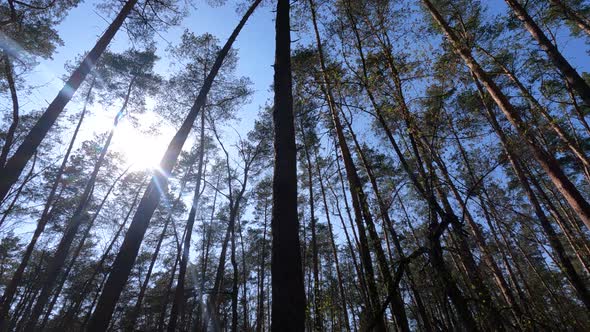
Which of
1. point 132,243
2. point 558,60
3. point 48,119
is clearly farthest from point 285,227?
point 558,60

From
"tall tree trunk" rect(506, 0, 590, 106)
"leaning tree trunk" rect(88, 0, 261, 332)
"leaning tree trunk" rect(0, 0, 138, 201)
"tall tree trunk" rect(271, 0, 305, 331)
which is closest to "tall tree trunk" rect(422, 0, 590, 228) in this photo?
"tall tree trunk" rect(506, 0, 590, 106)

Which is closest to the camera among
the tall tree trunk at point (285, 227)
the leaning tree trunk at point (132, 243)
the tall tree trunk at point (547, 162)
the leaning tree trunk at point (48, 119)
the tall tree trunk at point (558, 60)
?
the tall tree trunk at point (285, 227)

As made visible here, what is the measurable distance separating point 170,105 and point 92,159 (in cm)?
788

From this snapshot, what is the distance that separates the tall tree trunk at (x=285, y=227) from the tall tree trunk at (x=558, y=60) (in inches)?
277

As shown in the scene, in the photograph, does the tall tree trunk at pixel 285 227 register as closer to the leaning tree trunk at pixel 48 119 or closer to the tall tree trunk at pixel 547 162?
the tall tree trunk at pixel 547 162

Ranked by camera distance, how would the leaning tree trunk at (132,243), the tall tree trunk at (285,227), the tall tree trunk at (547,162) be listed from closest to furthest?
the tall tree trunk at (285,227), the leaning tree trunk at (132,243), the tall tree trunk at (547,162)

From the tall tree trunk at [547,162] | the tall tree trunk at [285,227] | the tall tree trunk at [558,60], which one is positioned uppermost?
the tall tree trunk at [558,60]

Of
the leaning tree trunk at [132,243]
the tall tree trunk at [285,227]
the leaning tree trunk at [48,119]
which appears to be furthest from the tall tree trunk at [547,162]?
the leaning tree trunk at [48,119]

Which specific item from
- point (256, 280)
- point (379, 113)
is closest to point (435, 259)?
point (379, 113)

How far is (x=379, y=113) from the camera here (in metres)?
3.63

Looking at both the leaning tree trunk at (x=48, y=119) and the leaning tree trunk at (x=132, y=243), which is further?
the leaning tree trunk at (x=48, y=119)

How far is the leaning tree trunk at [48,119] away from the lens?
14.7 feet

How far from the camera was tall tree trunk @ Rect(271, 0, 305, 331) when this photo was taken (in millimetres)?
1858

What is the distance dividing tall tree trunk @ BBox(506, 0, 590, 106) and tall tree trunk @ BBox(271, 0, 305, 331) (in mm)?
7038
